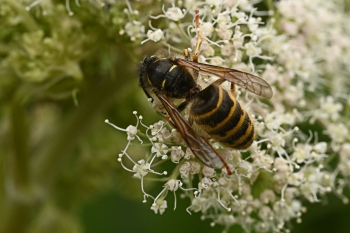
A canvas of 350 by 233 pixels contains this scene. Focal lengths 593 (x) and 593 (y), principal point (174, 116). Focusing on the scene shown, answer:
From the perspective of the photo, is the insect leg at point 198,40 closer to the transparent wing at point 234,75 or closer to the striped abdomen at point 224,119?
the transparent wing at point 234,75

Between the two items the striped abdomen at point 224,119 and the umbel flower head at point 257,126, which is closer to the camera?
the striped abdomen at point 224,119

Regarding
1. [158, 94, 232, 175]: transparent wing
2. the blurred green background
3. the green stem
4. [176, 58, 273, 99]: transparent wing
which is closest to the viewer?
[158, 94, 232, 175]: transparent wing

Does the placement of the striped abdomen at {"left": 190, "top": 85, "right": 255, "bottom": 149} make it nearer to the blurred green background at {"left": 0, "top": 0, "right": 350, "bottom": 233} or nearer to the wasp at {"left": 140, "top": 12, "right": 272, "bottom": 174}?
the wasp at {"left": 140, "top": 12, "right": 272, "bottom": 174}

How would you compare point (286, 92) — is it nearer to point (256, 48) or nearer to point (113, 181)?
point (256, 48)

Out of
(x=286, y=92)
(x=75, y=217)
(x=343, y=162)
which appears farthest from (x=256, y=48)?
(x=75, y=217)

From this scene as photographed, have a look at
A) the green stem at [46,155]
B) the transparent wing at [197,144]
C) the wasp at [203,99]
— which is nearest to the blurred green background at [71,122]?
the green stem at [46,155]

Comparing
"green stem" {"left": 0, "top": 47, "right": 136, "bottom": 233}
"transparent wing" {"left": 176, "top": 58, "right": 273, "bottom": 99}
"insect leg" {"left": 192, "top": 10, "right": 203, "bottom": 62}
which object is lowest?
"green stem" {"left": 0, "top": 47, "right": 136, "bottom": 233}

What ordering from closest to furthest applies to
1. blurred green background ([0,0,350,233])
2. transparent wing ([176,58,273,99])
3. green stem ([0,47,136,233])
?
1. transparent wing ([176,58,273,99])
2. blurred green background ([0,0,350,233])
3. green stem ([0,47,136,233])

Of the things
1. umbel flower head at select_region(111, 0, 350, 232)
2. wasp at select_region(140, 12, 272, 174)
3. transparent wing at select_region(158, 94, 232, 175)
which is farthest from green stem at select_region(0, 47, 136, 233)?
transparent wing at select_region(158, 94, 232, 175)

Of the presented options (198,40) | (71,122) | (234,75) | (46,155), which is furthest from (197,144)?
(46,155)
